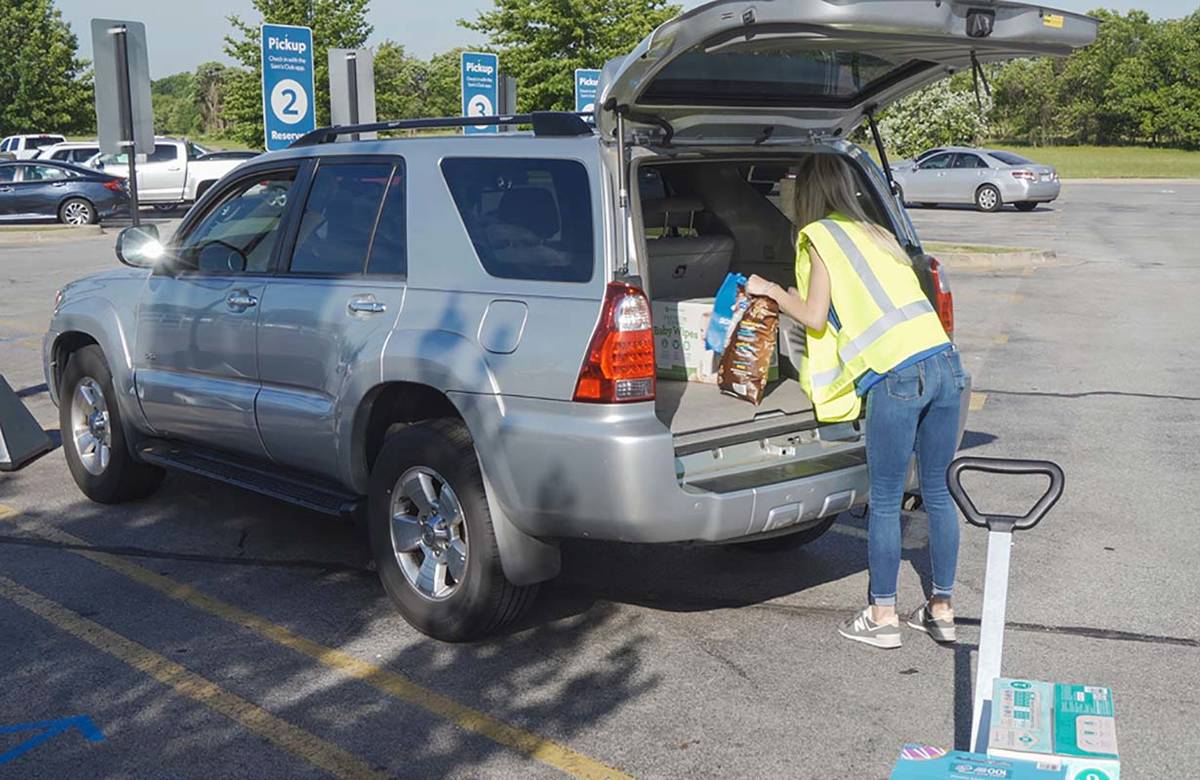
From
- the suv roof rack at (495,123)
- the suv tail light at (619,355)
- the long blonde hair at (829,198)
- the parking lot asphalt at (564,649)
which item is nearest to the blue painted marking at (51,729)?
the parking lot asphalt at (564,649)

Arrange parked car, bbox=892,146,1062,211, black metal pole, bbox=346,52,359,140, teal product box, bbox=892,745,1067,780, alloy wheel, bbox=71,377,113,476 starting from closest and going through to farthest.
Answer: teal product box, bbox=892,745,1067,780, alloy wheel, bbox=71,377,113,476, black metal pole, bbox=346,52,359,140, parked car, bbox=892,146,1062,211

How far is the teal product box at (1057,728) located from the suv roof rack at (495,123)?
2.65 m

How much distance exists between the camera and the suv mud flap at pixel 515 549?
16.4 feet

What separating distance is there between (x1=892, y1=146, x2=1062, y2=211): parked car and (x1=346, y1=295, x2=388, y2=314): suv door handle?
2750 cm

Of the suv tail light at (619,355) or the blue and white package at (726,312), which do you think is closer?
the suv tail light at (619,355)

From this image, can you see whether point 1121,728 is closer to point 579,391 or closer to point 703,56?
point 579,391

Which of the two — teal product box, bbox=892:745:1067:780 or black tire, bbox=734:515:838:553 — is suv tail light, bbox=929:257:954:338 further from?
teal product box, bbox=892:745:1067:780

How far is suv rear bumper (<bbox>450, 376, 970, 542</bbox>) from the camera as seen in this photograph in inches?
184

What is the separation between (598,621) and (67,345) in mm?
3722

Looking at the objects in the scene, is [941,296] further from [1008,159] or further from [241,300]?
[1008,159]

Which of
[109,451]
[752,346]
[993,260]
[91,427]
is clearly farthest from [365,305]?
[993,260]

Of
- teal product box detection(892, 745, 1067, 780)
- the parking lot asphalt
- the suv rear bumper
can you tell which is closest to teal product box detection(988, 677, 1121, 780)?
teal product box detection(892, 745, 1067, 780)

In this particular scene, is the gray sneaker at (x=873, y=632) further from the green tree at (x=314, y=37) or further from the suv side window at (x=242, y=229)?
the green tree at (x=314, y=37)

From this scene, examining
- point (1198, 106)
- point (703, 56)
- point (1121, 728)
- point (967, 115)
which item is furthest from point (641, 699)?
point (1198, 106)
